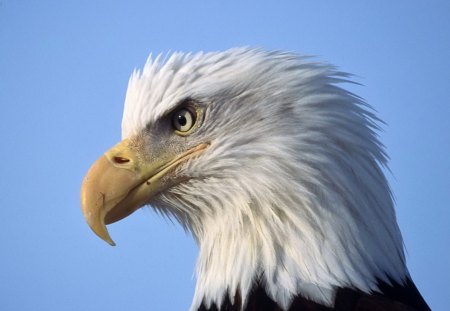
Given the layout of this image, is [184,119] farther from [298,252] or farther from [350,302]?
[350,302]

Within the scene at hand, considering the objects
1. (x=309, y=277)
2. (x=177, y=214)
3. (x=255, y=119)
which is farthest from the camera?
(x=177, y=214)

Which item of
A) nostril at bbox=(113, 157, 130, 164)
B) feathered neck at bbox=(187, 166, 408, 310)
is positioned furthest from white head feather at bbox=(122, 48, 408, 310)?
nostril at bbox=(113, 157, 130, 164)

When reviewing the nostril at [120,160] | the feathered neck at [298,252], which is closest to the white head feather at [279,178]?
the feathered neck at [298,252]

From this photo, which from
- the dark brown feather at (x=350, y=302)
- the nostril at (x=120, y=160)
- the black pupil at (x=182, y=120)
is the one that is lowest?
the dark brown feather at (x=350, y=302)

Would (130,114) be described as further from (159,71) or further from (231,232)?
(231,232)

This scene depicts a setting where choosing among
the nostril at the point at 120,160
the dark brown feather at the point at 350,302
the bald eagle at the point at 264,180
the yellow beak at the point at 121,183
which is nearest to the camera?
the dark brown feather at the point at 350,302

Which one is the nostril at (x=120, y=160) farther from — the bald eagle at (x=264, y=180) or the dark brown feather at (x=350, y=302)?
the dark brown feather at (x=350, y=302)

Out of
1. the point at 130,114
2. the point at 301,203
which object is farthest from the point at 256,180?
the point at 130,114

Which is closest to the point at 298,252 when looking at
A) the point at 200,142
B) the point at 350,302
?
the point at 350,302

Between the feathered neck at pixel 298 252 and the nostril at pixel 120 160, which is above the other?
the nostril at pixel 120 160
